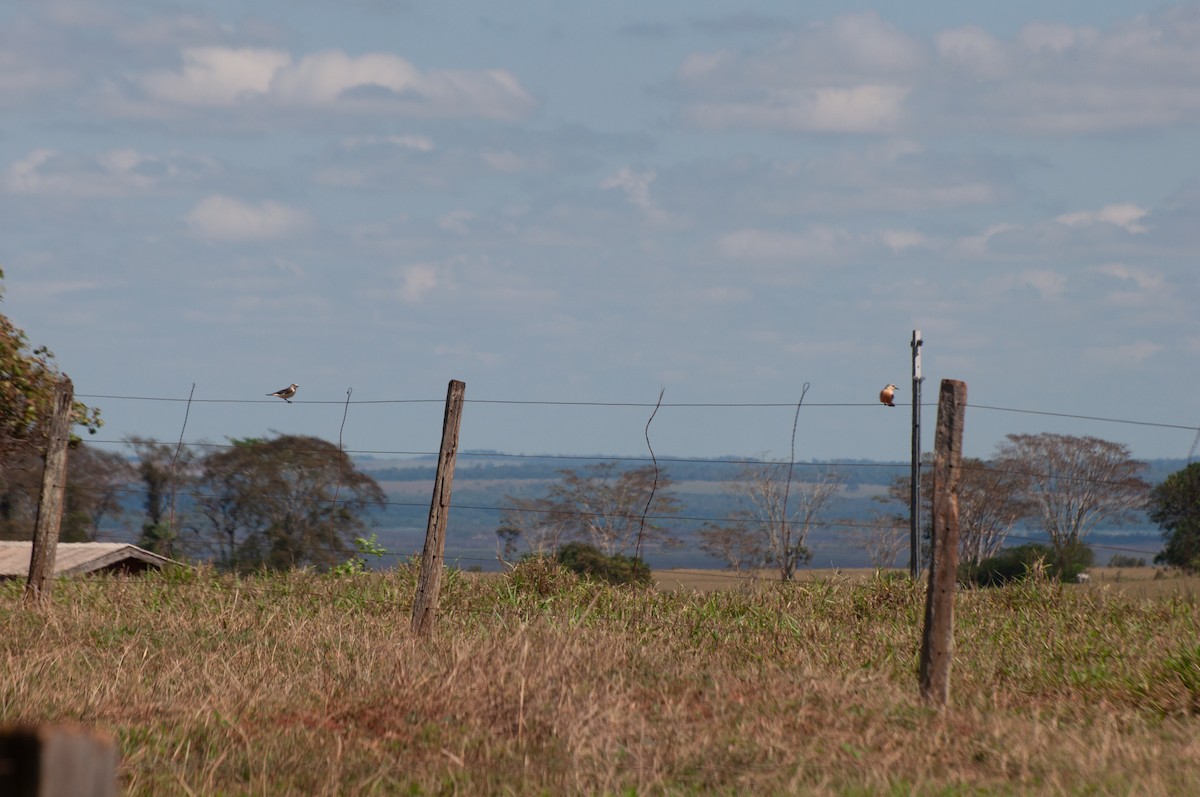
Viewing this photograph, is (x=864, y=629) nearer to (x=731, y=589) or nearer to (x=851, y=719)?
(x=731, y=589)

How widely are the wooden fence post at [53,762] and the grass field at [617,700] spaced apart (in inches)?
135

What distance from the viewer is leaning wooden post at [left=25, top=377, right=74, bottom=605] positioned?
1180 cm

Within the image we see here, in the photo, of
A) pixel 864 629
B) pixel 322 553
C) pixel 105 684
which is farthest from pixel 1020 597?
pixel 322 553

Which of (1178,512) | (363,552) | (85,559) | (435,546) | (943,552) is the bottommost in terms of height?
(85,559)

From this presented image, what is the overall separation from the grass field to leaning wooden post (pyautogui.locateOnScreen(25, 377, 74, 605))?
33.3 inches

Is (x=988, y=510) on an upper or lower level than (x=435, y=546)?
upper

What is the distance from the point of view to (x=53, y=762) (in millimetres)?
2072

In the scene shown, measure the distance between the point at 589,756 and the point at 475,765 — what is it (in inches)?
21.4

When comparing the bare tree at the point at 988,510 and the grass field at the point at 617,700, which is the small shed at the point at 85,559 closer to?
the grass field at the point at 617,700

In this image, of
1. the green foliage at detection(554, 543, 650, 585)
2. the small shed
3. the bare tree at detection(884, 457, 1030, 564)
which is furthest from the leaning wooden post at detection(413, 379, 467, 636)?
the bare tree at detection(884, 457, 1030, 564)

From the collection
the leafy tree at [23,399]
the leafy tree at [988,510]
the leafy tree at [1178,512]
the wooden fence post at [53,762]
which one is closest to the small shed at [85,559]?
the leafy tree at [23,399]

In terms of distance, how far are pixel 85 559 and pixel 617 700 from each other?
36.9 ft

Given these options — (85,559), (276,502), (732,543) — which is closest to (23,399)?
(85,559)

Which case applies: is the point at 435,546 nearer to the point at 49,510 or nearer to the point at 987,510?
the point at 49,510
